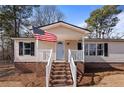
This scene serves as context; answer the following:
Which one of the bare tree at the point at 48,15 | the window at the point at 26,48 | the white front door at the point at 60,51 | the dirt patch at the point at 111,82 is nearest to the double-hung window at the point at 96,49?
the white front door at the point at 60,51

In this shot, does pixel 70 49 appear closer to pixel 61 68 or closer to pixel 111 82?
pixel 61 68

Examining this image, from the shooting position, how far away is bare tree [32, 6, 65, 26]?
40.1 m

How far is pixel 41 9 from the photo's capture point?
41.7 meters

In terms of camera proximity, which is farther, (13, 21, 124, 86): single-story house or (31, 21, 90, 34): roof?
(13, 21, 124, 86): single-story house

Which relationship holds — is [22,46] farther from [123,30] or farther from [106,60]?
[123,30]

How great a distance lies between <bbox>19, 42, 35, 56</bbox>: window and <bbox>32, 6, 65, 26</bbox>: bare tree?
56.8 feet

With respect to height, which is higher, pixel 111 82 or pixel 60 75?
pixel 60 75

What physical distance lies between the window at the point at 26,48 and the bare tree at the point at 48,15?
1731 cm

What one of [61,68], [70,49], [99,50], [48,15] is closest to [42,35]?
[61,68]

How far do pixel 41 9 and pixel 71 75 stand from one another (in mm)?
26308

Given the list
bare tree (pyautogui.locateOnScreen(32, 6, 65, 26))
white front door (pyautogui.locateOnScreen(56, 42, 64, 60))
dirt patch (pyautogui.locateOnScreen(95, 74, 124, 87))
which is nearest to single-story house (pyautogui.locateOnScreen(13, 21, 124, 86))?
white front door (pyautogui.locateOnScreen(56, 42, 64, 60))

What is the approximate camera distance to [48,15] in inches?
1635

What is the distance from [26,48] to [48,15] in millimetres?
19809

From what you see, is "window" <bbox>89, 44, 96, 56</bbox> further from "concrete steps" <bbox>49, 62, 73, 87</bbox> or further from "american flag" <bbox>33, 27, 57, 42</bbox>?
"concrete steps" <bbox>49, 62, 73, 87</bbox>
